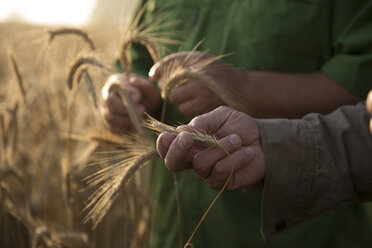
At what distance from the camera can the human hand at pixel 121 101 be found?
1.24m

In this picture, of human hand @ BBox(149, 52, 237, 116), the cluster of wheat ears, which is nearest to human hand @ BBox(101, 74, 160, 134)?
the cluster of wheat ears

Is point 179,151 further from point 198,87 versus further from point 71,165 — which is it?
point 71,165

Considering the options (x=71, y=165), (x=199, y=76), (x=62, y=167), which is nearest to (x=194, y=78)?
(x=199, y=76)

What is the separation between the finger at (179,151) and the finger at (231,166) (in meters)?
0.07

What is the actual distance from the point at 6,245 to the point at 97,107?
66 centimetres

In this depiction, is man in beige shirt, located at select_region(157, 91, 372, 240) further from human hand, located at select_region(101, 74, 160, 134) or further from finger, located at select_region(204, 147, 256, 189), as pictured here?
human hand, located at select_region(101, 74, 160, 134)

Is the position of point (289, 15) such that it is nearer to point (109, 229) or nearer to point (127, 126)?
point (127, 126)

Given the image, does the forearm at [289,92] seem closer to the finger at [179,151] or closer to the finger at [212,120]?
the finger at [212,120]

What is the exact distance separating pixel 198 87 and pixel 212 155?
0.44m

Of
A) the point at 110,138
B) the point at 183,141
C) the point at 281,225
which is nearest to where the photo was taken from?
the point at 183,141

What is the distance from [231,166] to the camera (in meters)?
0.78

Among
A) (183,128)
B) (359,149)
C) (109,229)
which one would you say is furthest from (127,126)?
(359,149)

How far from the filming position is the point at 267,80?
123 cm

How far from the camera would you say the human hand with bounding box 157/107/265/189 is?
0.75 metres
